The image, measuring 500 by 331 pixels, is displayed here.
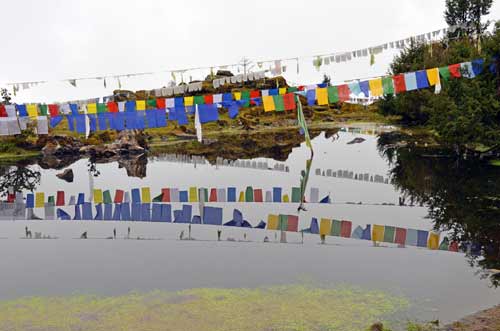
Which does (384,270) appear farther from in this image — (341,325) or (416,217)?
(416,217)

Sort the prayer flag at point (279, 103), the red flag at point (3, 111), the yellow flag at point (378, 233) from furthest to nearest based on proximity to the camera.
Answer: the red flag at point (3, 111), the prayer flag at point (279, 103), the yellow flag at point (378, 233)

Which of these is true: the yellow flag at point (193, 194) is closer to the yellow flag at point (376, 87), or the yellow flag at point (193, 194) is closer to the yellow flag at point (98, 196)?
the yellow flag at point (98, 196)

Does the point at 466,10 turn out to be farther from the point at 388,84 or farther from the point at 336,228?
the point at 336,228

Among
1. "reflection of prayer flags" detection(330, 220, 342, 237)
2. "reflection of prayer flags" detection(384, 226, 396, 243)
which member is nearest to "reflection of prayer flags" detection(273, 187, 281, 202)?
"reflection of prayer flags" detection(330, 220, 342, 237)

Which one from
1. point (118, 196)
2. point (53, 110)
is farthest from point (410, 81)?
point (53, 110)

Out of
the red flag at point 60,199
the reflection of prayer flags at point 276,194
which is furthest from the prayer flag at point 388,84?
the red flag at point 60,199

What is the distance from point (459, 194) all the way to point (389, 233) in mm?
4975

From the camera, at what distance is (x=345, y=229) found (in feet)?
43.0

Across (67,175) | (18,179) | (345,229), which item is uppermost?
(67,175)

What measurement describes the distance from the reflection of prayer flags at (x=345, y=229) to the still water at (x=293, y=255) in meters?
0.34

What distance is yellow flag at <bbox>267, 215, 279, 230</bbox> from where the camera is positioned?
45.1ft

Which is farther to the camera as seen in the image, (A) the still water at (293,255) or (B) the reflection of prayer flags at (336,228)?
(B) the reflection of prayer flags at (336,228)

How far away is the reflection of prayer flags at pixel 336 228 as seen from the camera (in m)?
12.8

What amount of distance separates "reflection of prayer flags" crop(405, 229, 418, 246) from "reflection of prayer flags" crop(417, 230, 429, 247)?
0.07 m
